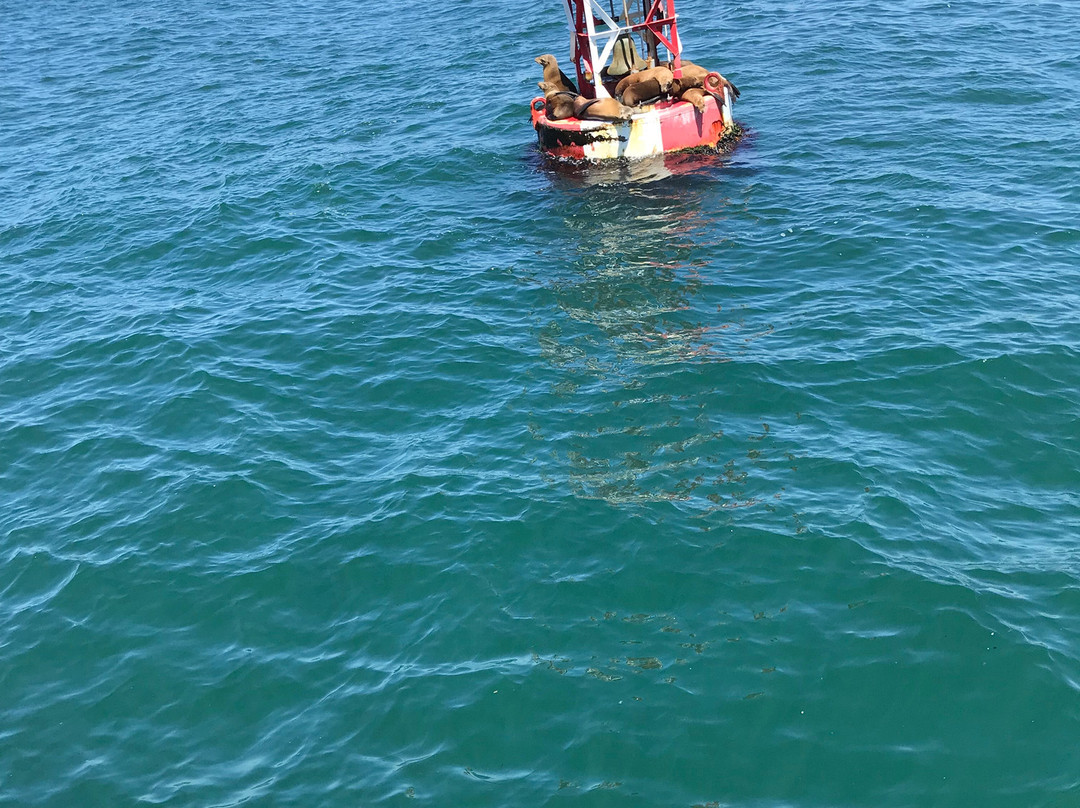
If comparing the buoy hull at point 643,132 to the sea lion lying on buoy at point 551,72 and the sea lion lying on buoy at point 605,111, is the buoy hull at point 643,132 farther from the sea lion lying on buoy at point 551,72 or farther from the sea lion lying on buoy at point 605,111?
the sea lion lying on buoy at point 551,72

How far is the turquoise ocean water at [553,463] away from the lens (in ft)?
38.3

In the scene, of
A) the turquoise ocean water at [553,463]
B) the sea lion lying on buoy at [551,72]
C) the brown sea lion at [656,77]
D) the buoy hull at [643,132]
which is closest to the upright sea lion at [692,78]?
the brown sea lion at [656,77]

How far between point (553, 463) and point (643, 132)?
482 inches

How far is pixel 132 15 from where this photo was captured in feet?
148

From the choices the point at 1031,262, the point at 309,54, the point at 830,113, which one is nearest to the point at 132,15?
the point at 309,54

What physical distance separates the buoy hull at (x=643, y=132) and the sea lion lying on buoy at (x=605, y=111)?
14cm

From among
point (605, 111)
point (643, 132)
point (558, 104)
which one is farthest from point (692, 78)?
point (558, 104)

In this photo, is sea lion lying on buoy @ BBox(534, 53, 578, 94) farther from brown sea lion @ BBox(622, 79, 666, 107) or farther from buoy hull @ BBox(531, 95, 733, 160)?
brown sea lion @ BBox(622, 79, 666, 107)

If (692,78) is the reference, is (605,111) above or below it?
below

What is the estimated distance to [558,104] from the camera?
26203 mm

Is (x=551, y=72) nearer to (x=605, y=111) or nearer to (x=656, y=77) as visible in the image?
(x=605, y=111)

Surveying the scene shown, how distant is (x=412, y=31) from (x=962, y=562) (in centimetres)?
3259

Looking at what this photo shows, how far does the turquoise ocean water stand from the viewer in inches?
459

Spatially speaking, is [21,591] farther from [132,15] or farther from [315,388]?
[132,15]
